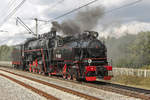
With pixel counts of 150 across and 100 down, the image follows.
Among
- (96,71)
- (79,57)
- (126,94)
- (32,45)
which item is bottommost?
(126,94)

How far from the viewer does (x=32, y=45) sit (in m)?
19.4

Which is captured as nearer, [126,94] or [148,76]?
[126,94]

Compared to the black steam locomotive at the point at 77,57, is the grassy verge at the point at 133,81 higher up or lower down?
lower down

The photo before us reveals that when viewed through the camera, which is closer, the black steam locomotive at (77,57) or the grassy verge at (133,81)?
the black steam locomotive at (77,57)

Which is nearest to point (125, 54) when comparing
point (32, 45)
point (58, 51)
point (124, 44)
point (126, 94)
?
point (124, 44)

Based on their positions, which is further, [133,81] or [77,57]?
[133,81]

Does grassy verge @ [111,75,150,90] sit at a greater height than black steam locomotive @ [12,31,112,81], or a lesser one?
lesser

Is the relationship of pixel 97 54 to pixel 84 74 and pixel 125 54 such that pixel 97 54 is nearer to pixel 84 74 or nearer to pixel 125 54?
pixel 84 74

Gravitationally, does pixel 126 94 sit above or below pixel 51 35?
below

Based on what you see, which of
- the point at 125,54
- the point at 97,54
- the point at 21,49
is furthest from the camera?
the point at 125,54

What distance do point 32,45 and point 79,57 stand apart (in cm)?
908

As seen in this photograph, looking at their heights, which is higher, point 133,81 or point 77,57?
point 77,57

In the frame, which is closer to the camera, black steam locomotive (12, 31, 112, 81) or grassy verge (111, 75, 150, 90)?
black steam locomotive (12, 31, 112, 81)

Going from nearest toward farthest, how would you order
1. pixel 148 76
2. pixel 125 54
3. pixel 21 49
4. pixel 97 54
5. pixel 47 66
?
1. pixel 97 54
2. pixel 148 76
3. pixel 47 66
4. pixel 21 49
5. pixel 125 54
